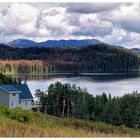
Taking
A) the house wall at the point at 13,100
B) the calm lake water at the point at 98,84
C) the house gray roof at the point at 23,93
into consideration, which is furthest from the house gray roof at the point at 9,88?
the calm lake water at the point at 98,84

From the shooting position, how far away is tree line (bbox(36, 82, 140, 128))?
3080 cm

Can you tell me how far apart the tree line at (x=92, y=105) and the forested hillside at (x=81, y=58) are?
96.6 m

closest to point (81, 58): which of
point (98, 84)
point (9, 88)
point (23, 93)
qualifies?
point (98, 84)

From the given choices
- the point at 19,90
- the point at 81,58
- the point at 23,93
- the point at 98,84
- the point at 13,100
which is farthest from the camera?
the point at 81,58

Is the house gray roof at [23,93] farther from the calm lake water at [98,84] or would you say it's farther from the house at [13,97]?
the calm lake water at [98,84]

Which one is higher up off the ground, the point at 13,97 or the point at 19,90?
the point at 19,90

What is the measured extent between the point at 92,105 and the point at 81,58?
13006 centimetres

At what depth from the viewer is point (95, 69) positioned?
151750 mm

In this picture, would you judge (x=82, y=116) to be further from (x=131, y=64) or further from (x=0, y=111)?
(x=131, y=64)

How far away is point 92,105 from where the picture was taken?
35.0 meters

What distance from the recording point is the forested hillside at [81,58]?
5886 inches

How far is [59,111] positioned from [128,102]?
6871 millimetres

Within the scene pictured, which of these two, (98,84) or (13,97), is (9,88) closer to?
(13,97)

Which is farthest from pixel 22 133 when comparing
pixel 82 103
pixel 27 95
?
pixel 82 103
